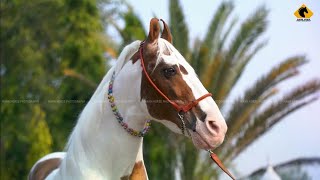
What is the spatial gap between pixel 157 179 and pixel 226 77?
2.79 metres

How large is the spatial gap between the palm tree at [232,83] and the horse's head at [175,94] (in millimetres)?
4611

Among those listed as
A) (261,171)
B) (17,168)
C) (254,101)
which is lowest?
(17,168)

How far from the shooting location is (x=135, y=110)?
333 centimetres

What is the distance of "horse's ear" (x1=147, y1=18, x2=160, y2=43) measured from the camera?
3.26 metres

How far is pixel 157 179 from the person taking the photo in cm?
1067

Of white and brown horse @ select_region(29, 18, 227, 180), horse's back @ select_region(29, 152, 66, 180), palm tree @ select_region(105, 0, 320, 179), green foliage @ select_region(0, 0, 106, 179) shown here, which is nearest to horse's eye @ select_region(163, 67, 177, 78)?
white and brown horse @ select_region(29, 18, 227, 180)

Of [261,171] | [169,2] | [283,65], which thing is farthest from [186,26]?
[261,171]

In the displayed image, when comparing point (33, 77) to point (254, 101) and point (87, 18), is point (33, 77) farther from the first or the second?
point (254, 101)

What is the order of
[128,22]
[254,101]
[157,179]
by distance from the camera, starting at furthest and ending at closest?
1. [128,22]
2. [157,179]
3. [254,101]

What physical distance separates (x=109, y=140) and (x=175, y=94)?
455mm

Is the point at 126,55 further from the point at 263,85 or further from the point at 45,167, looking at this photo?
the point at 263,85

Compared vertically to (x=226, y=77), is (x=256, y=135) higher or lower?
lower

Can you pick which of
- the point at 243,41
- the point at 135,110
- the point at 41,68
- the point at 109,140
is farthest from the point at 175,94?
the point at 41,68

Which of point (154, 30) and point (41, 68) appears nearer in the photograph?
point (154, 30)
